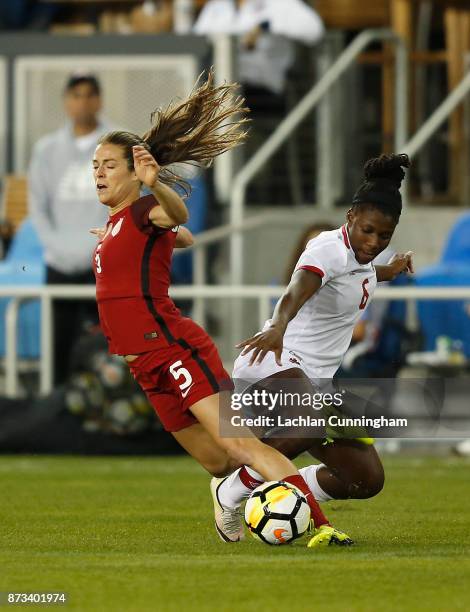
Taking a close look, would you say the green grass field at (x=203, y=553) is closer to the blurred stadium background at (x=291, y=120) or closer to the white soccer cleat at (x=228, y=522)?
the white soccer cleat at (x=228, y=522)

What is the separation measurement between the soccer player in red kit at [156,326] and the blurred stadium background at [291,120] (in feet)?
23.9

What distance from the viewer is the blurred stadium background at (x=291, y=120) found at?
15.9 meters

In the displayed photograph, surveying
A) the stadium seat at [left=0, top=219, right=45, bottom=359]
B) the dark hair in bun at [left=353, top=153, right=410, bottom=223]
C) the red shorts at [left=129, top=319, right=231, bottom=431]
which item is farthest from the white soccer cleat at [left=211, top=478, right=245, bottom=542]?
the stadium seat at [left=0, top=219, right=45, bottom=359]

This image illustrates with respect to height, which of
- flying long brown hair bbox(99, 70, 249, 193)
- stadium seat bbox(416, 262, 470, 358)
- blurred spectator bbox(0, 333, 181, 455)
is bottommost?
blurred spectator bbox(0, 333, 181, 455)

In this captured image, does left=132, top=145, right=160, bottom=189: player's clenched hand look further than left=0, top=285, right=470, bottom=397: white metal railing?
No

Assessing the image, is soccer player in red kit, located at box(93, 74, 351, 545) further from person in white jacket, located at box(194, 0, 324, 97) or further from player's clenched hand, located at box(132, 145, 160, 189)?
person in white jacket, located at box(194, 0, 324, 97)

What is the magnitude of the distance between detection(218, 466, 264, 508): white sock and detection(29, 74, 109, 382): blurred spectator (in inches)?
246

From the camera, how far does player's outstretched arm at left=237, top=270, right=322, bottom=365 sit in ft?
24.2

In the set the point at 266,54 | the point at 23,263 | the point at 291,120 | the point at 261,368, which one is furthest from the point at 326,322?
the point at 266,54

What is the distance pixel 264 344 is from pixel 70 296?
23.0 feet

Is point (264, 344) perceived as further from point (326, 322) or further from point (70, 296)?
point (70, 296)

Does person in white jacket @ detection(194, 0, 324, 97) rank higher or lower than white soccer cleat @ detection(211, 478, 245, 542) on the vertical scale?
higher

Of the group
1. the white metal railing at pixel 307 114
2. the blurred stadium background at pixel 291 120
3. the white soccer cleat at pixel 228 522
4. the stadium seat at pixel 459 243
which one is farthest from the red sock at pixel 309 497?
the white metal railing at pixel 307 114

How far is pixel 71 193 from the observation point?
49.3 ft
